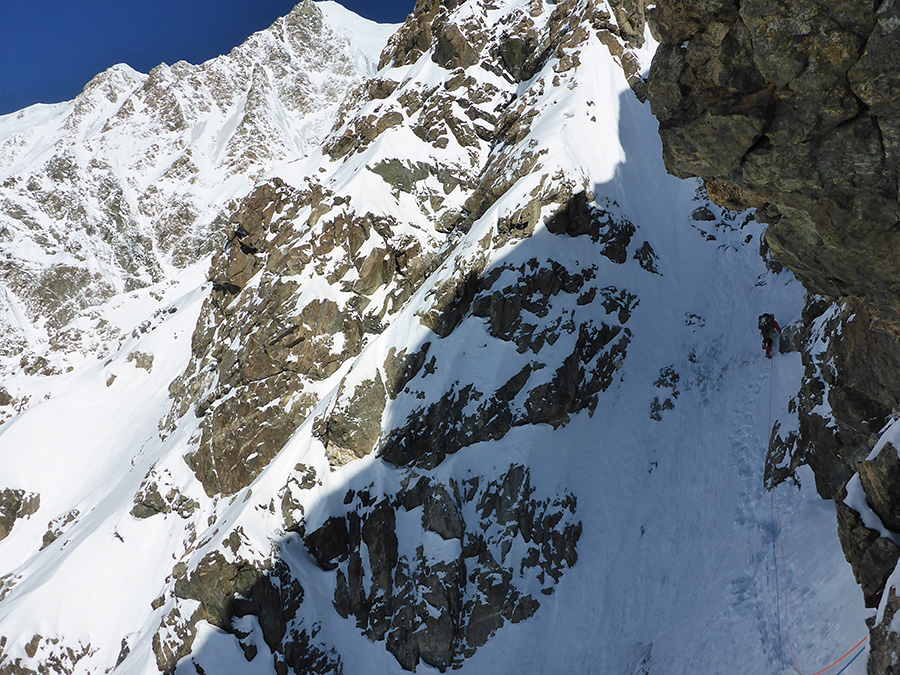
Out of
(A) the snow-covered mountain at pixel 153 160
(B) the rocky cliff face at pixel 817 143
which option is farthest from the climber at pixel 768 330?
(A) the snow-covered mountain at pixel 153 160

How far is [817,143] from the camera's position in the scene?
8.40 metres

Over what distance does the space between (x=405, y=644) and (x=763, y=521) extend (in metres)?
16.1

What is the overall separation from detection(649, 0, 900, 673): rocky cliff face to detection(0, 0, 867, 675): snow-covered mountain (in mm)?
3855

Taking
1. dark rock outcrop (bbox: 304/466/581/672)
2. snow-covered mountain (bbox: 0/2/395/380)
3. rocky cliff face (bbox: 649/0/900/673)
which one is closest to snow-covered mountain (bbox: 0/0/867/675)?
dark rock outcrop (bbox: 304/466/581/672)

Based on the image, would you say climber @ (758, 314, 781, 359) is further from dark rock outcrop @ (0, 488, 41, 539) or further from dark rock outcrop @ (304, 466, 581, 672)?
dark rock outcrop @ (0, 488, 41, 539)

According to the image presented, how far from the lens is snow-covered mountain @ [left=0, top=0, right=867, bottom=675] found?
2045cm

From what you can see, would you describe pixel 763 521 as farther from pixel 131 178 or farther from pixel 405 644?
pixel 131 178

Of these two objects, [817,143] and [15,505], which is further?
[15,505]

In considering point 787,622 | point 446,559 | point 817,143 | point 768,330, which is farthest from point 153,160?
point 787,622

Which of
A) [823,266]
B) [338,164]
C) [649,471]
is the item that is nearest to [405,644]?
[649,471]

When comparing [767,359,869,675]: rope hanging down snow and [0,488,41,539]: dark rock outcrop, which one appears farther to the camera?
[0,488,41,539]: dark rock outcrop

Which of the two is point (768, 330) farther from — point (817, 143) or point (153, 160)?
point (153, 160)

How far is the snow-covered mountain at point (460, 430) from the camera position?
20.5 meters

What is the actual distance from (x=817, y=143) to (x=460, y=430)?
2106cm
